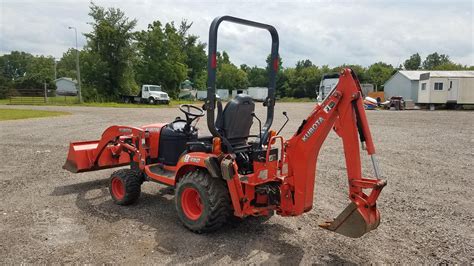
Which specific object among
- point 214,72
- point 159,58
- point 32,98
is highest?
point 159,58

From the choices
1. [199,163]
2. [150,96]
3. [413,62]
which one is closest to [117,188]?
[199,163]

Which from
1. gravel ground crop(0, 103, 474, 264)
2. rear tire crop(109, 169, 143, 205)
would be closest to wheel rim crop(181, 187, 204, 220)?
gravel ground crop(0, 103, 474, 264)

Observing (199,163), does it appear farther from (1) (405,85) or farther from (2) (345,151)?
(1) (405,85)

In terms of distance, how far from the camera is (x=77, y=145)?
7.22 meters

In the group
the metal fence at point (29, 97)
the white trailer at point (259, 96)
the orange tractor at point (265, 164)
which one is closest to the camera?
the orange tractor at point (265, 164)

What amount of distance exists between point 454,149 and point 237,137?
9587 millimetres

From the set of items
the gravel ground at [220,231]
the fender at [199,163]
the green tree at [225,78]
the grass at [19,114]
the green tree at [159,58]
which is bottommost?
the gravel ground at [220,231]

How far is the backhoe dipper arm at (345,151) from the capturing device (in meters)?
4.03

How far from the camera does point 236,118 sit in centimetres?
488

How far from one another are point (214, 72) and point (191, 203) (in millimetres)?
1833

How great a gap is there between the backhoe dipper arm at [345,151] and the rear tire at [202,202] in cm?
88

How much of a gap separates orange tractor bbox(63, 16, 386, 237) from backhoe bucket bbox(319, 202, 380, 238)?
1 cm

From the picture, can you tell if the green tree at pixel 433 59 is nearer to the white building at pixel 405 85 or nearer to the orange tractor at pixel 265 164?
the white building at pixel 405 85

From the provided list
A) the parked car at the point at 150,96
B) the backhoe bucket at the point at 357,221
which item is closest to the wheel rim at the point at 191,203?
the backhoe bucket at the point at 357,221
